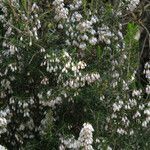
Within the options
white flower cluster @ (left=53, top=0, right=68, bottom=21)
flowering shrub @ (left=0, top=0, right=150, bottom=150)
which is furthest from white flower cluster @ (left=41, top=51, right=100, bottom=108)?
white flower cluster @ (left=53, top=0, right=68, bottom=21)

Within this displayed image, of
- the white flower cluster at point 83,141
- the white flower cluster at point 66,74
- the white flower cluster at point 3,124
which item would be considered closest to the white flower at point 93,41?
the white flower cluster at point 66,74

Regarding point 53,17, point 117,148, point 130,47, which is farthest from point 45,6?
point 117,148

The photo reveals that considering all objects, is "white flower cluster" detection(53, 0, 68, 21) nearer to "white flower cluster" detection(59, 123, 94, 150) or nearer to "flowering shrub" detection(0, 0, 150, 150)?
"flowering shrub" detection(0, 0, 150, 150)

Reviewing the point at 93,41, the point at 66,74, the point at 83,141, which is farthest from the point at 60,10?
the point at 83,141

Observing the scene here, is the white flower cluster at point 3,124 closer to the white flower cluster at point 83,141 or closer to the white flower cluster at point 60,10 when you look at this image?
the white flower cluster at point 83,141

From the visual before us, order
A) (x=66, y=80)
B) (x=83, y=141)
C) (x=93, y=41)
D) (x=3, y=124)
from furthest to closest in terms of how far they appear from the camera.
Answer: (x=93, y=41)
(x=66, y=80)
(x=3, y=124)
(x=83, y=141)

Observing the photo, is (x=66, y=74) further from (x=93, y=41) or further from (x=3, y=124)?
(x=3, y=124)
